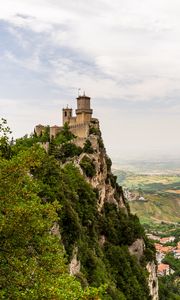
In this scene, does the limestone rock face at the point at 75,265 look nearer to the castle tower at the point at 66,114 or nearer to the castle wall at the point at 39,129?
the castle tower at the point at 66,114

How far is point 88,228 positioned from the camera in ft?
185

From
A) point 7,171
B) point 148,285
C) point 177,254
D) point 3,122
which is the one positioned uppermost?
point 3,122

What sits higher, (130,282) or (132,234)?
(132,234)

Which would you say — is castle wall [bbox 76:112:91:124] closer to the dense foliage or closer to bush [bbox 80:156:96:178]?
the dense foliage

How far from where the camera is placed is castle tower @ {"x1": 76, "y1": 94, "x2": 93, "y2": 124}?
258 ft

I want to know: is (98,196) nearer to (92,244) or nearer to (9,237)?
(92,244)

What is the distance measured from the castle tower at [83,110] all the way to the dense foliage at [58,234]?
3.71 m

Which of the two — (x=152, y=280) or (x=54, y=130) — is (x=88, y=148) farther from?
(x=152, y=280)

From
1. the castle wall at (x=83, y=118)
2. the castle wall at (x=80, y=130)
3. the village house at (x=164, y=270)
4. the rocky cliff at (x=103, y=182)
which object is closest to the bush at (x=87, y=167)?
the rocky cliff at (x=103, y=182)

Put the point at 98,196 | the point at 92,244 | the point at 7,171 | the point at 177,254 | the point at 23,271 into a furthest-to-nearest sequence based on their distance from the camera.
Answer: the point at 177,254, the point at 98,196, the point at 92,244, the point at 7,171, the point at 23,271

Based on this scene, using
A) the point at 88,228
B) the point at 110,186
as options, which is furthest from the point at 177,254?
the point at 88,228

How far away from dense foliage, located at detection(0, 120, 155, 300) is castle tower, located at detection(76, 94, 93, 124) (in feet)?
12.2

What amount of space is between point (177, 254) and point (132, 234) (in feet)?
420

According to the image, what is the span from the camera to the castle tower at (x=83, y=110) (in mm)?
78750
